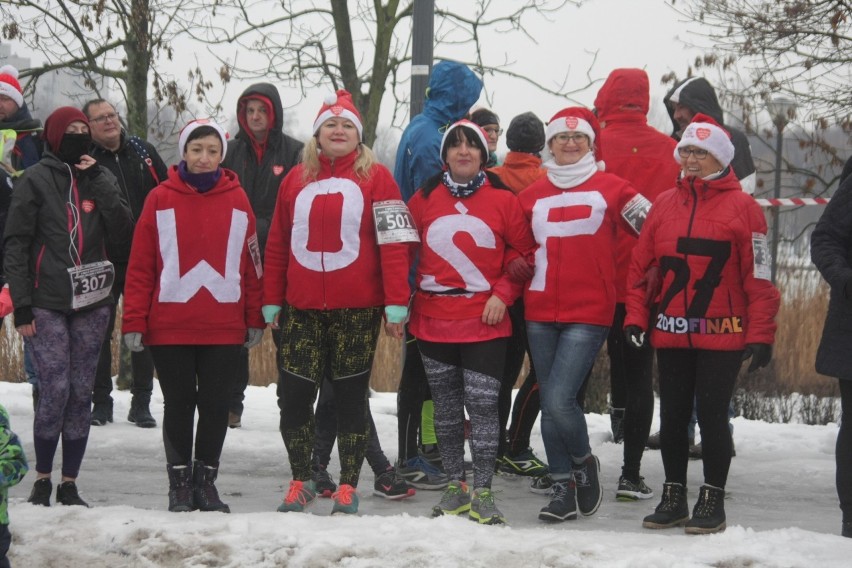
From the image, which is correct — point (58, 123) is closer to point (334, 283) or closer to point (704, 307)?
point (334, 283)

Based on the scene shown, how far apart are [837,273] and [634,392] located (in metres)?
1.42

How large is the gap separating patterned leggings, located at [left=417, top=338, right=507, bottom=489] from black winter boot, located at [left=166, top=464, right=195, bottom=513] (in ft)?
4.10

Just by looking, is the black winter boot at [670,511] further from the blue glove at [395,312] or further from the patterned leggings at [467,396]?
the blue glove at [395,312]

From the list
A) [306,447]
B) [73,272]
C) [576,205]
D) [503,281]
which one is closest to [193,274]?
[73,272]

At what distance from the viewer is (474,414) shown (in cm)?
547

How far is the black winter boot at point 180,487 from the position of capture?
536 centimetres

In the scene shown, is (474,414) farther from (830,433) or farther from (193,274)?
(830,433)

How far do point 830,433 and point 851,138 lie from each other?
15.6 feet

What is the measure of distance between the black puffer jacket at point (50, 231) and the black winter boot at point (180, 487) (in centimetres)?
95

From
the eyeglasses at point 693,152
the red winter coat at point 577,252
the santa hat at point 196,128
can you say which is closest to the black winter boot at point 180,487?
the santa hat at point 196,128

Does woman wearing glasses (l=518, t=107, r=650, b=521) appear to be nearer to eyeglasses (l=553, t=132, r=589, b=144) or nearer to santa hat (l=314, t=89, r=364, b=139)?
eyeglasses (l=553, t=132, r=589, b=144)

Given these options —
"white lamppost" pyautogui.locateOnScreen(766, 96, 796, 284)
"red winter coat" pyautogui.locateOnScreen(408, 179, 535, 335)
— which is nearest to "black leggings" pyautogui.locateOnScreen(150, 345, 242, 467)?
"red winter coat" pyautogui.locateOnScreen(408, 179, 535, 335)

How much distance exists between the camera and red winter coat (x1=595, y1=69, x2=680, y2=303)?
6.37m

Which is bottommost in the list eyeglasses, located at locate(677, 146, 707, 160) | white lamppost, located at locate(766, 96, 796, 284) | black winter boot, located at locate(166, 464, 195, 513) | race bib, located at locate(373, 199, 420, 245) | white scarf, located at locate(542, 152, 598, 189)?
black winter boot, located at locate(166, 464, 195, 513)
